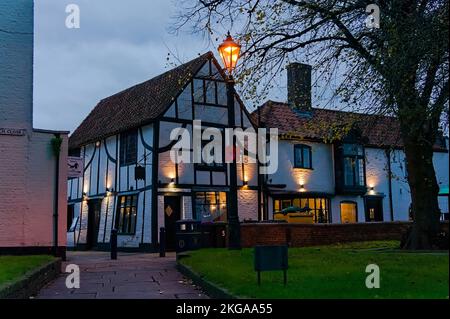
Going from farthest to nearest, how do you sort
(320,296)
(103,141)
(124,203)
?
(103,141) < (124,203) < (320,296)

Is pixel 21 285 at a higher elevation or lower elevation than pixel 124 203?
lower

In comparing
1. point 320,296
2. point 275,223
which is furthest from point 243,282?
point 275,223

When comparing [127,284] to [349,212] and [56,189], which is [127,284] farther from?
[349,212]

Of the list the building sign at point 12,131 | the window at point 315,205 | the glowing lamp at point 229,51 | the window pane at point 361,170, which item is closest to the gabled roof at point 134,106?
the building sign at point 12,131

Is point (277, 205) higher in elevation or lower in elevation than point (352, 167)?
lower

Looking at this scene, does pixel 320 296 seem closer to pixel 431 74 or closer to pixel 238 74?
pixel 431 74

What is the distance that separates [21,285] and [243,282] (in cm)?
365

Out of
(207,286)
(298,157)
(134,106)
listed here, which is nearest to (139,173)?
(134,106)

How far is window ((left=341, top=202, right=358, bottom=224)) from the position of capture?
3172 centimetres

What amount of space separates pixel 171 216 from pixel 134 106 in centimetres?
695

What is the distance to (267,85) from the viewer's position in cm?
1468

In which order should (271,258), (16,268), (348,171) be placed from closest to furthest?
(271,258)
(16,268)
(348,171)

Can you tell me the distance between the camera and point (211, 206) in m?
26.2

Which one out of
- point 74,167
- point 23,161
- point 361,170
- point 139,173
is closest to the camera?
point 23,161
